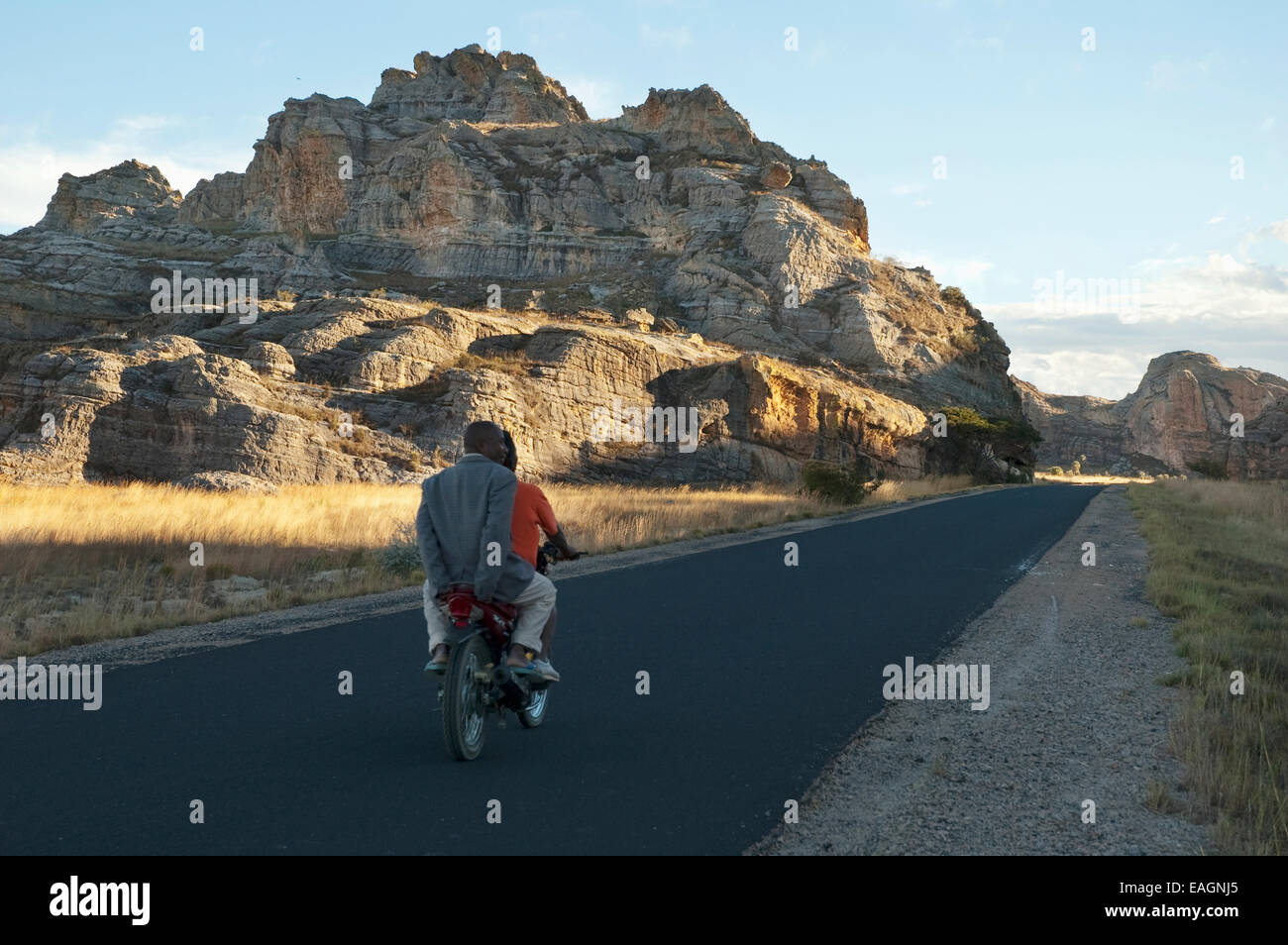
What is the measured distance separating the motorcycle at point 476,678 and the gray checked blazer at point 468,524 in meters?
0.14

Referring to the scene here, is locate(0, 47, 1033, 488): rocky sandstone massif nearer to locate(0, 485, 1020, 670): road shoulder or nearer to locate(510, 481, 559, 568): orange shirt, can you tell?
locate(0, 485, 1020, 670): road shoulder

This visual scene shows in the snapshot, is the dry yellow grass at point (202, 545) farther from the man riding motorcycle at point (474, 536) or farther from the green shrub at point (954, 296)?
the green shrub at point (954, 296)

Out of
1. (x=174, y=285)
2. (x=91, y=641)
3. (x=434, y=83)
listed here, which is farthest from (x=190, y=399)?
(x=434, y=83)

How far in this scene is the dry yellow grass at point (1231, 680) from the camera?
5.18 metres

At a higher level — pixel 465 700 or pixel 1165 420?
pixel 1165 420

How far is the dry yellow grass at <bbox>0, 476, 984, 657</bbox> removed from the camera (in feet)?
39.1

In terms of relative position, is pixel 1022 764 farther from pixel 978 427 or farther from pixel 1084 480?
pixel 1084 480

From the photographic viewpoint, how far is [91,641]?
400 inches

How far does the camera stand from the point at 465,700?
19.3 ft

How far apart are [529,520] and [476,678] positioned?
1067mm

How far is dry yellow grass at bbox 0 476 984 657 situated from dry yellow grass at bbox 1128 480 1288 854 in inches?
401

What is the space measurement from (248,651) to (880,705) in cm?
599

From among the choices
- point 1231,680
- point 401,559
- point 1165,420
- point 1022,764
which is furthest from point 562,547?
point 1165,420
